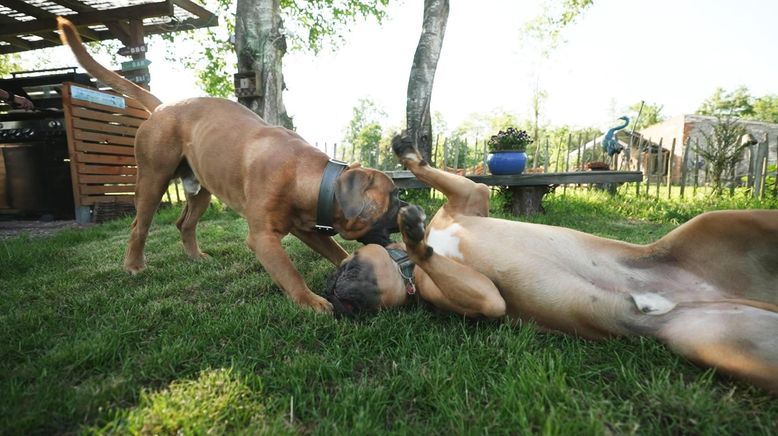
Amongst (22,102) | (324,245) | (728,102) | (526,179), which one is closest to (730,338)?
(324,245)

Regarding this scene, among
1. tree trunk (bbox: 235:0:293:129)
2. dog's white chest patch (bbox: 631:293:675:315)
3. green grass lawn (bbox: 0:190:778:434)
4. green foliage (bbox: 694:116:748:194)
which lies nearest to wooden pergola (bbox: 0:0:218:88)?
tree trunk (bbox: 235:0:293:129)

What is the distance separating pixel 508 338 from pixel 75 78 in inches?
380

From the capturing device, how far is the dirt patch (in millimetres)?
6402

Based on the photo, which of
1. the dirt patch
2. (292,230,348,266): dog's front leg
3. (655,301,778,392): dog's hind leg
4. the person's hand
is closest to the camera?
(655,301,778,392): dog's hind leg

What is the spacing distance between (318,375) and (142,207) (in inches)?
109

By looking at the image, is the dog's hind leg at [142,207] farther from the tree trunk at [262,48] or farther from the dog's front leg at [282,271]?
the tree trunk at [262,48]

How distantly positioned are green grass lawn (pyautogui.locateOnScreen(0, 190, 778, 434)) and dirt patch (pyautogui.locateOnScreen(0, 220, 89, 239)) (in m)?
4.53

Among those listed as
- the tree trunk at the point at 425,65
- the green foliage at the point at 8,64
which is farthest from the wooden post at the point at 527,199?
the green foliage at the point at 8,64

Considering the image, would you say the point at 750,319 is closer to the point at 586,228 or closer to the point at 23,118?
the point at 586,228

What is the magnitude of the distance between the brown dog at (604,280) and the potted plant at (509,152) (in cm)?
472

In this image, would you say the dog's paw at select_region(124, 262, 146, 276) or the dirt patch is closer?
the dog's paw at select_region(124, 262, 146, 276)

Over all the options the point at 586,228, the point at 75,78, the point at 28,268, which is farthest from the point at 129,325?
the point at 75,78

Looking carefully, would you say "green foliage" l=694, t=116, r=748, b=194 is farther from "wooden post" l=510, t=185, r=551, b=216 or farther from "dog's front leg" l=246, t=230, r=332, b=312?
"dog's front leg" l=246, t=230, r=332, b=312

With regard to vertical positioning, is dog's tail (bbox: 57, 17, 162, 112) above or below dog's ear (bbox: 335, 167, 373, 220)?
above
